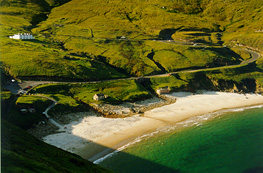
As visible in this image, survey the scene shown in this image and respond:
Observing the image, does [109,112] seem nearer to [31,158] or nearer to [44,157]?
[44,157]

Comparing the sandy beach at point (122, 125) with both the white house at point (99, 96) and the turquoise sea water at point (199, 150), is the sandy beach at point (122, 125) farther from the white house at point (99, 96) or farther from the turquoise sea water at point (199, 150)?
the white house at point (99, 96)

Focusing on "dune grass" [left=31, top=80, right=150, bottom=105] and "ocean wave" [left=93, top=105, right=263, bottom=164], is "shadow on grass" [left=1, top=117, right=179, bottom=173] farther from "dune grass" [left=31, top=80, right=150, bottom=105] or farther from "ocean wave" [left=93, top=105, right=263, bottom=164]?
"dune grass" [left=31, top=80, right=150, bottom=105]

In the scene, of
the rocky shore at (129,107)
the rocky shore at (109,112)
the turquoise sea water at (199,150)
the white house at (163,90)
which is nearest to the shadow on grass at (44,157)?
the turquoise sea water at (199,150)

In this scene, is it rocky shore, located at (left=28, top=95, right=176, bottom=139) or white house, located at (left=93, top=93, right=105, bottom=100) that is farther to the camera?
white house, located at (left=93, top=93, right=105, bottom=100)

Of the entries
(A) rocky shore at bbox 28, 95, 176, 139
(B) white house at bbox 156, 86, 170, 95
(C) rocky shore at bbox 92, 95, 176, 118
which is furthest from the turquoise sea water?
(B) white house at bbox 156, 86, 170, 95

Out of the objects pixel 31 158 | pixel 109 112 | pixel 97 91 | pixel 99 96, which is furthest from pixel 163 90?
pixel 31 158

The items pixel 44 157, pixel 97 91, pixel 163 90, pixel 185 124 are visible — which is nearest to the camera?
pixel 44 157
